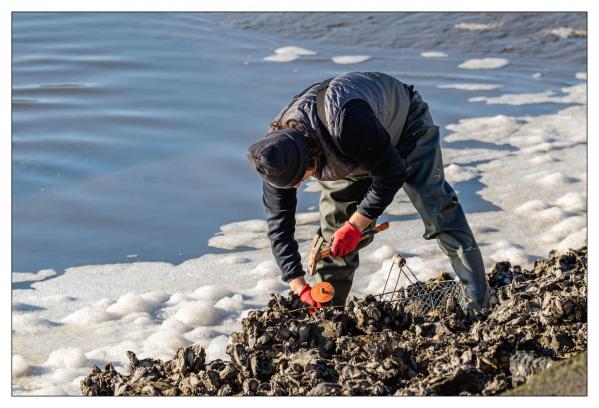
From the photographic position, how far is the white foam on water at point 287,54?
9.76 metres

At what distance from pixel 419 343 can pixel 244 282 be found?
1.71 meters

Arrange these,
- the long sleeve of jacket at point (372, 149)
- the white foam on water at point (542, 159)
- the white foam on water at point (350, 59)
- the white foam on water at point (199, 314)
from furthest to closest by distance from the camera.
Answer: the white foam on water at point (350, 59) → the white foam on water at point (542, 159) → the white foam on water at point (199, 314) → the long sleeve of jacket at point (372, 149)

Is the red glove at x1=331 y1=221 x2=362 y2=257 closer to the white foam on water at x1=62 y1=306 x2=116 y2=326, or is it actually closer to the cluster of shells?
the cluster of shells

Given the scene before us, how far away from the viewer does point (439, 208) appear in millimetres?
4129

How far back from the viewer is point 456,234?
423 cm

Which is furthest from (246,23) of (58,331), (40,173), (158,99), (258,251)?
(58,331)

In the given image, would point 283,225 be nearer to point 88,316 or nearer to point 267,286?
point 267,286

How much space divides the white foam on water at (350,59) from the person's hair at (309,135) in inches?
238

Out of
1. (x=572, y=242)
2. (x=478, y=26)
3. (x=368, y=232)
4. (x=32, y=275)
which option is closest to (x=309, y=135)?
(x=368, y=232)

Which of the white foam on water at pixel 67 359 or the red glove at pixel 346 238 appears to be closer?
the red glove at pixel 346 238

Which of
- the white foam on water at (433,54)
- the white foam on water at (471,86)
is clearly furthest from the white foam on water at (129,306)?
the white foam on water at (433,54)

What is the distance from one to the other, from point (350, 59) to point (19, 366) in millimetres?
6274

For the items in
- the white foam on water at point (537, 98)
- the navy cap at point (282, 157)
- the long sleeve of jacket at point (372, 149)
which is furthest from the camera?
the white foam on water at point (537, 98)

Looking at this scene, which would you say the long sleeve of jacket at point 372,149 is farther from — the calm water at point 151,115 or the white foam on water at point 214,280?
the calm water at point 151,115
